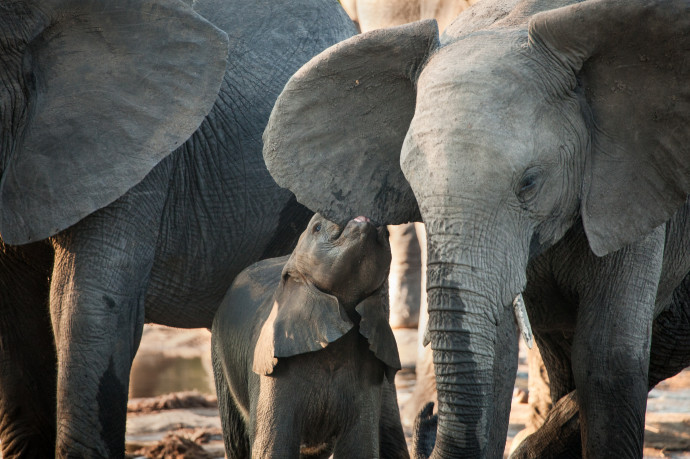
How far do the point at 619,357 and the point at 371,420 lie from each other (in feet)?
2.41

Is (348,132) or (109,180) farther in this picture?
(109,180)

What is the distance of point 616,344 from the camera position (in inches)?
140

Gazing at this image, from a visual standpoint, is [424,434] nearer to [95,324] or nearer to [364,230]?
[364,230]

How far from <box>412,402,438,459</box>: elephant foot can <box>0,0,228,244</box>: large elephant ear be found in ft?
3.79

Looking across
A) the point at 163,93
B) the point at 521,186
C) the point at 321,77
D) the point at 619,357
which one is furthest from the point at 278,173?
the point at 619,357

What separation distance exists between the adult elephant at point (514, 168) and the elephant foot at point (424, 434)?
9.5 inches

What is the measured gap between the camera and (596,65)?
3395mm

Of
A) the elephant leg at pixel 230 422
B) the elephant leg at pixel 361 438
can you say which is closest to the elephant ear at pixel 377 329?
the elephant leg at pixel 361 438

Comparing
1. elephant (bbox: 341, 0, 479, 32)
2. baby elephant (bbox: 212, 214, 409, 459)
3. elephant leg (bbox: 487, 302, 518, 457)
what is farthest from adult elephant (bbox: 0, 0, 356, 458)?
elephant (bbox: 341, 0, 479, 32)

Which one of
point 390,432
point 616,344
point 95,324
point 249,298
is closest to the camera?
point 616,344

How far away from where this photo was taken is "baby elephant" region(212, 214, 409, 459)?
3326mm

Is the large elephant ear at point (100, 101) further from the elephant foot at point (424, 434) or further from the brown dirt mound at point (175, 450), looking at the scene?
the brown dirt mound at point (175, 450)

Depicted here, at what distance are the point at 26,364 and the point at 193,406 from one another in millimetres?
1912

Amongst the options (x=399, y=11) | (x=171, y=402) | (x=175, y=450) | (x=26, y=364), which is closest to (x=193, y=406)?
(x=171, y=402)
